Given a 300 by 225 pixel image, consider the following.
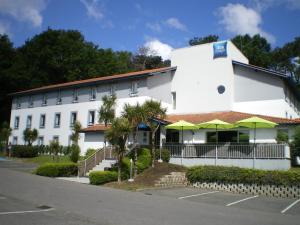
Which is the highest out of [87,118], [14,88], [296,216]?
[14,88]

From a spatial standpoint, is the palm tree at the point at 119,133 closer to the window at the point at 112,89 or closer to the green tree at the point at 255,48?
the window at the point at 112,89

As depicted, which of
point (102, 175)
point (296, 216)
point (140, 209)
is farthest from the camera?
point (102, 175)

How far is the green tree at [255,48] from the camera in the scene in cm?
5197

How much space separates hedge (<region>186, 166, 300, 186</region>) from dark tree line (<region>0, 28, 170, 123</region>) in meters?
40.6

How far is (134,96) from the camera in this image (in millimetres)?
35500

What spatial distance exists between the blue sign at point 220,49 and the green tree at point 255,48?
1773 centimetres

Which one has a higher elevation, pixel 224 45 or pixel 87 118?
pixel 224 45

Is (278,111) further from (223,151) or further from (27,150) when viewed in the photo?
(27,150)

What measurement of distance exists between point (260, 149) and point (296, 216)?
10.5 m

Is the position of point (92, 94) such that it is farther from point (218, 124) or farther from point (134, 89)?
point (218, 124)

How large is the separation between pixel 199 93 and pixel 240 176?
14.3m

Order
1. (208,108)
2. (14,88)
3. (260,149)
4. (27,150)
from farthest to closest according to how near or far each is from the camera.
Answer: (14,88) < (27,150) < (208,108) < (260,149)

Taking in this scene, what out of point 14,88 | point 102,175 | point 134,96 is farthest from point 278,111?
point 14,88

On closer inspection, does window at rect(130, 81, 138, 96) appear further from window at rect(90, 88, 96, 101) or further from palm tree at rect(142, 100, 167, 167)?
palm tree at rect(142, 100, 167, 167)
